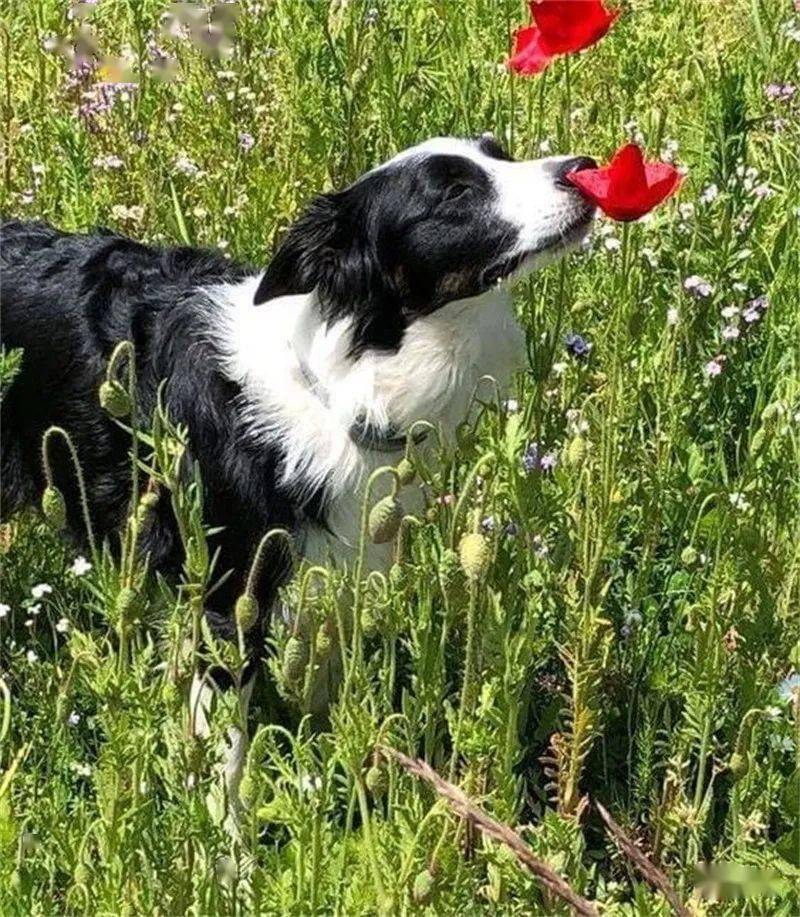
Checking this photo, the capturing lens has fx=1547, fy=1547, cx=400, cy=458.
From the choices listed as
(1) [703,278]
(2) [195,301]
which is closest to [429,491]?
(2) [195,301]

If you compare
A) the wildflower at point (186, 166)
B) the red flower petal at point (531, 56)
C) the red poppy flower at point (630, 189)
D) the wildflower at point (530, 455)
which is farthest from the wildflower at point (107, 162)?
the red poppy flower at point (630, 189)

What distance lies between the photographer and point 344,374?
2.82m

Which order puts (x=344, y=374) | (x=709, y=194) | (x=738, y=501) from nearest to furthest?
1. (x=738, y=501)
2. (x=344, y=374)
3. (x=709, y=194)

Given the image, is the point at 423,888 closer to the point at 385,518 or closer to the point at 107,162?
the point at 385,518

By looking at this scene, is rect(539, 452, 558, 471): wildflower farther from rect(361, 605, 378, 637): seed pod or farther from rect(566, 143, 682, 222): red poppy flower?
rect(361, 605, 378, 637): seed pod

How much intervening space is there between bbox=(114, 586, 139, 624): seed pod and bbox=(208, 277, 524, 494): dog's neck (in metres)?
1.07

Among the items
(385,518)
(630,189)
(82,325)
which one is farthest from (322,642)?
(82,325)

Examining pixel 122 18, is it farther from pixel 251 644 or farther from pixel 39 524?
pixel 251 644

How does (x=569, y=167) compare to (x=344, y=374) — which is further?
(x=344, y=374)

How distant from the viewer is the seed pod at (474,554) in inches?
69.1

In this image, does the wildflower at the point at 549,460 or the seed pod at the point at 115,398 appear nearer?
the seed pod at the point at 115,398

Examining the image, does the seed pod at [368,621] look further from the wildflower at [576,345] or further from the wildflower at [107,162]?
the wildflower at [107,162]

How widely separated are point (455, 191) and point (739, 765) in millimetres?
1154

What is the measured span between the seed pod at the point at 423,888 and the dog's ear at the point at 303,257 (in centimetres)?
130
